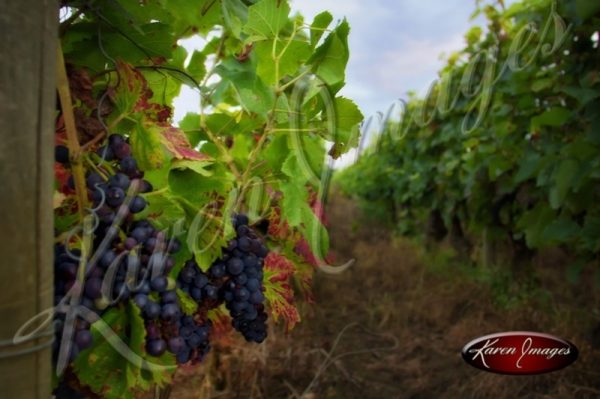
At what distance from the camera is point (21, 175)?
1.77 feet

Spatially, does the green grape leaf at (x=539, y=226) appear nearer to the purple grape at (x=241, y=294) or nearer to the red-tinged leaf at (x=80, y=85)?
the purple grape at (x=241, y=294)

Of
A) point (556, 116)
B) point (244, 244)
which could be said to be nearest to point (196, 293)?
point (244, 244)

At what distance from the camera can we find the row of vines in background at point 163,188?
728mm

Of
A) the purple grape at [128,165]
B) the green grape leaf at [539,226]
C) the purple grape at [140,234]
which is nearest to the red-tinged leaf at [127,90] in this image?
the purple grape at [128,165]

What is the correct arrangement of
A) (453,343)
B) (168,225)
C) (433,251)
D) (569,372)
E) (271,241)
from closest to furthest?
(168,225), (271,241), (569,372), (453,343), (433,251)

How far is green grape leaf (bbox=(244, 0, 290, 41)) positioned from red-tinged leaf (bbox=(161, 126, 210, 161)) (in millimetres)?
244

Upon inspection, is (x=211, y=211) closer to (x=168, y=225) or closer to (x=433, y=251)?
(x=168, y=225)

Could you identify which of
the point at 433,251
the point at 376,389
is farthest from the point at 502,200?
the point at 433,251

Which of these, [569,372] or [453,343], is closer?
[569,372]

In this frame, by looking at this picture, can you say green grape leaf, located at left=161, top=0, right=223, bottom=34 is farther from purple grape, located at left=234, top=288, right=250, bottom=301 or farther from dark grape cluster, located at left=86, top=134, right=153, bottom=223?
purple grape, located at left=234, top=288, right=250, bottom=301

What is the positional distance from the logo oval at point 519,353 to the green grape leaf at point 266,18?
190 centimetres

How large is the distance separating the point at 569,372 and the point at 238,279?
2748 mm

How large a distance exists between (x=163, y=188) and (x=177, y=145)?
0.08 m

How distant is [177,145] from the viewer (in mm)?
897
